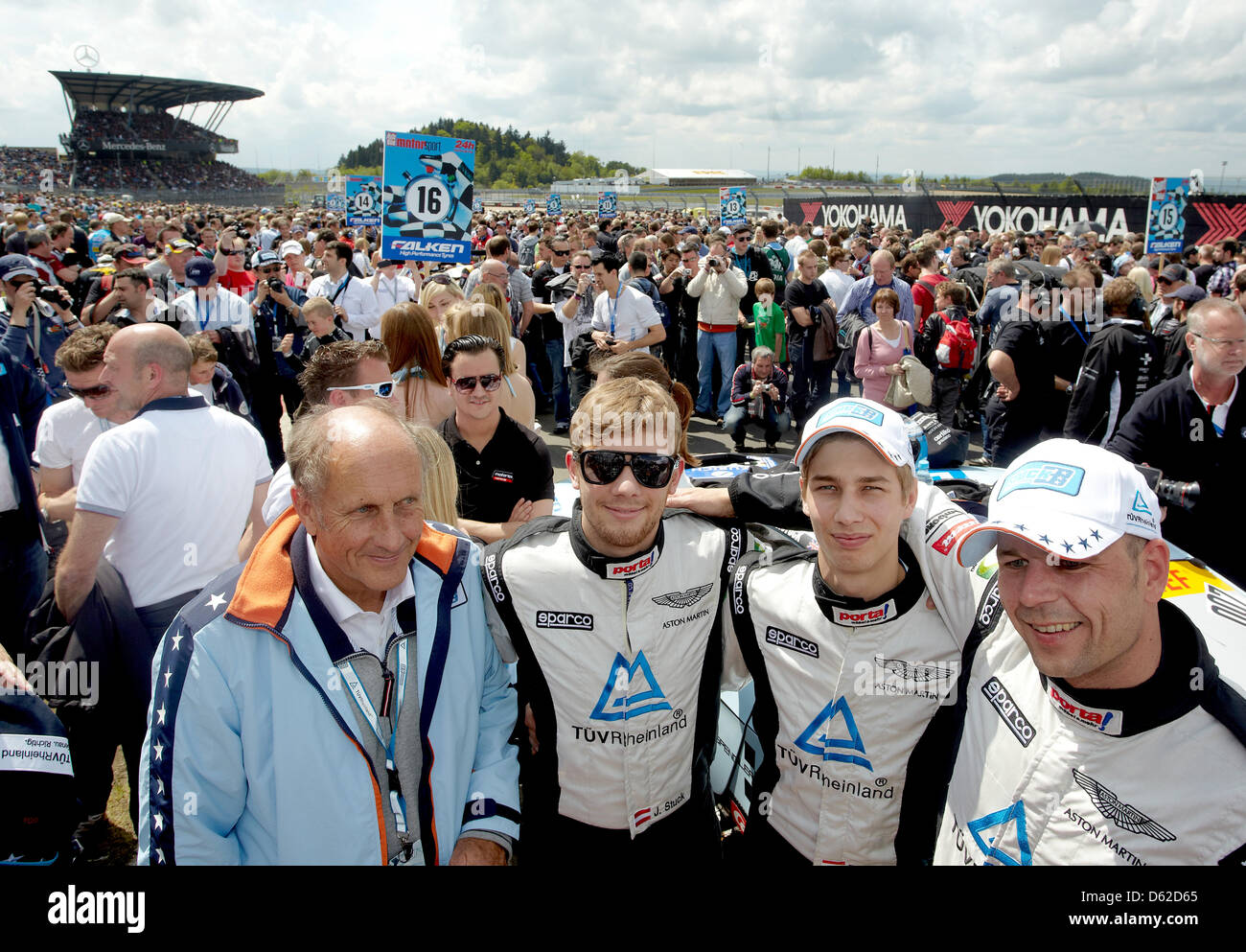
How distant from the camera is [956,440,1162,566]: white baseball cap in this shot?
151 cm

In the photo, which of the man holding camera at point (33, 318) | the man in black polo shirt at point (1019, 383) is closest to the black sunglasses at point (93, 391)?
the man holding camera at point (33, 318)

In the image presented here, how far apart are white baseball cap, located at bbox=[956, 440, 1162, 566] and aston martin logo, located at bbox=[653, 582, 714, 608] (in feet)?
2.52

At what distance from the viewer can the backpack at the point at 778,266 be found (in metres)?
11.5

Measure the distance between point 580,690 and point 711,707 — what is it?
1.33 feet

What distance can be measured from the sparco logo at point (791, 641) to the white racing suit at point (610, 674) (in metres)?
0.17

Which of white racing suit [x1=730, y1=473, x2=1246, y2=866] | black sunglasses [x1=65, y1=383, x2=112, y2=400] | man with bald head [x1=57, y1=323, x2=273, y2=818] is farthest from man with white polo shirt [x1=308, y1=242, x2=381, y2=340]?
white racing suit [x1=730, y1=473, x2=1246, y2=866]

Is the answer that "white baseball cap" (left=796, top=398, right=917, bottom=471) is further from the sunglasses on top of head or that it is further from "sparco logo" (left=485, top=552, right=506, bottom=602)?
the sunglasses on top of head

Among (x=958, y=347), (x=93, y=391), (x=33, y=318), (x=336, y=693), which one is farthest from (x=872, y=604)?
(x=33, y=318)

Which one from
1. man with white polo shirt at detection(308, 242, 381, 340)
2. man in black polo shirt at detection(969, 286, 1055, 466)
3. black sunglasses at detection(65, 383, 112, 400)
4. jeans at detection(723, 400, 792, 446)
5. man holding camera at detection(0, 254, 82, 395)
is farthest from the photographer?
jeans at detection(723, 400, 792, 446)

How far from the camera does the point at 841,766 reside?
6.45 ft

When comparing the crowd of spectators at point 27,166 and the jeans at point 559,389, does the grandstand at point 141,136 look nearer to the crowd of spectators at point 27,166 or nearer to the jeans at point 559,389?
the crowd of spectators at point 27,166

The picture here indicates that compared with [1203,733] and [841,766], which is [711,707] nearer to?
[841,766]

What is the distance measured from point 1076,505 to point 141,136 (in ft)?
281
